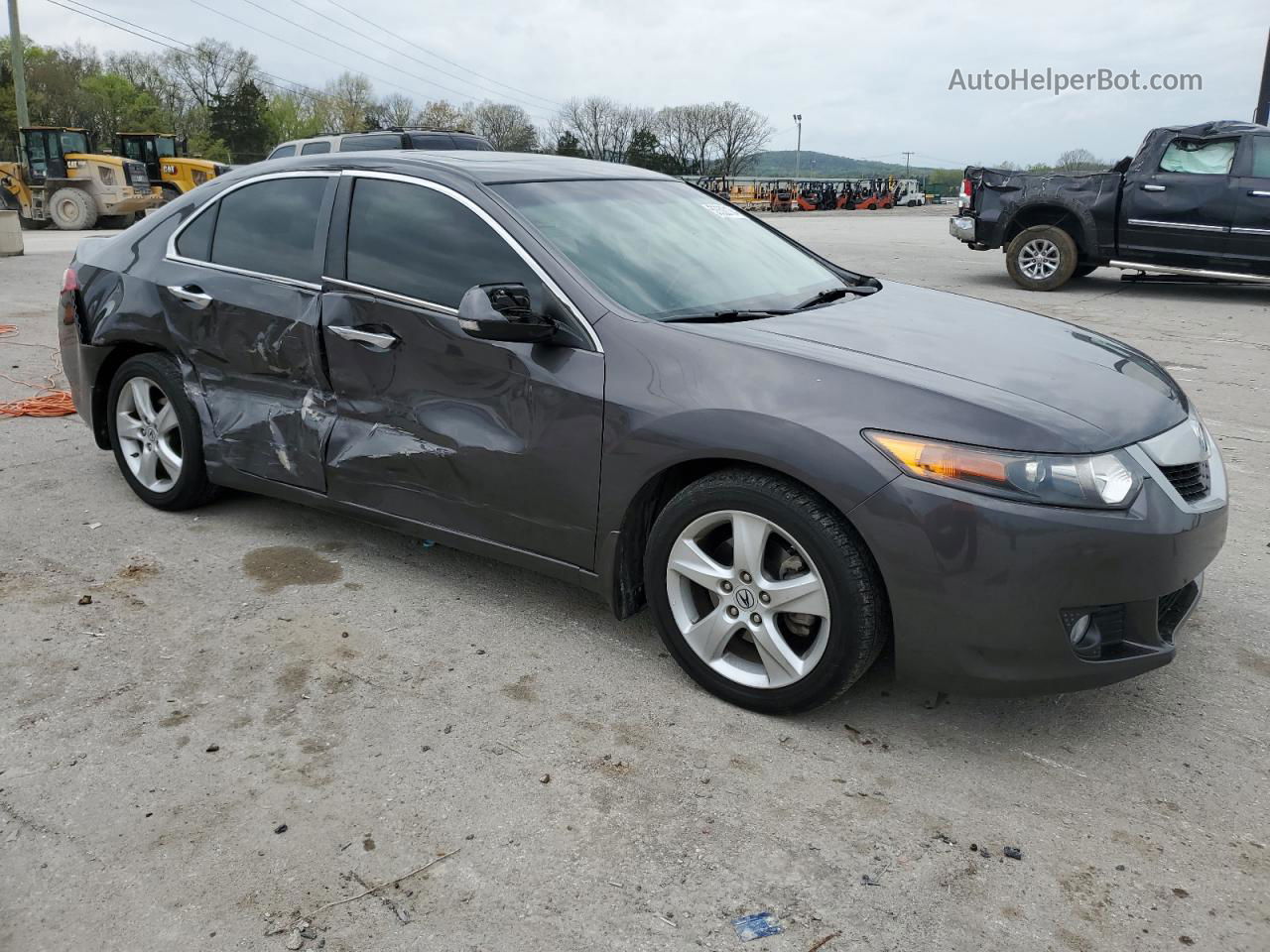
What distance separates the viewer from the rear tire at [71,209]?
90.1 feet

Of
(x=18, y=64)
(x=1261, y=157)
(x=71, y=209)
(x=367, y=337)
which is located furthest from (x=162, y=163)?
(x=367, y=337)

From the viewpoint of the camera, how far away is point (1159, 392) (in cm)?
332

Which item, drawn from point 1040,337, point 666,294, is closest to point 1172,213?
point 1040,337

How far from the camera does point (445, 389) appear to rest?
3.63m

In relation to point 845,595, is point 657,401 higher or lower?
higher

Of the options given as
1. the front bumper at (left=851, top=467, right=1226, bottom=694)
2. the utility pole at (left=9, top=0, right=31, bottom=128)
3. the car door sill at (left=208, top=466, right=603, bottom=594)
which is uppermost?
the utility pole at (left=9, top=0, right=31, bottom=128)

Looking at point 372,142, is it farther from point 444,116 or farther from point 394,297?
point 444,116

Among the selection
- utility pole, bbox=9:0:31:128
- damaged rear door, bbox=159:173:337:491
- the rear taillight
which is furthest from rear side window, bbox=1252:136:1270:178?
utility pole, bbox=9:0:31:128

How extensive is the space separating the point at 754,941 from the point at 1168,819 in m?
1.19

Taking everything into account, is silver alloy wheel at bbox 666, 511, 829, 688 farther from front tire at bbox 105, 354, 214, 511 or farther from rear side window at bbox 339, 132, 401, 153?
rear side window at bbox 339, 132, 401, 153

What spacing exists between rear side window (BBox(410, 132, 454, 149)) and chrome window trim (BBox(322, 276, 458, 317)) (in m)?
10.8

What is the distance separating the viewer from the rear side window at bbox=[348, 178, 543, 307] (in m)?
3.58

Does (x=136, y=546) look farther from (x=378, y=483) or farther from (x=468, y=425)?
(x=468, y=425)

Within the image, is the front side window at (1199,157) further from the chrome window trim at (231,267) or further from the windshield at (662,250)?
the chrome window trim at (231,267)
